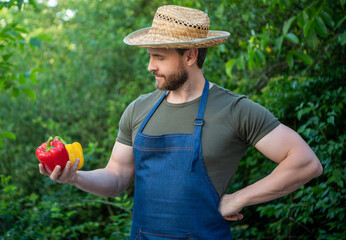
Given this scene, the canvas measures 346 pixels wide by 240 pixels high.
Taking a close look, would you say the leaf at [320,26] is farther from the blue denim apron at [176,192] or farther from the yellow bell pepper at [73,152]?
the yellow bell pepper at [73,152]

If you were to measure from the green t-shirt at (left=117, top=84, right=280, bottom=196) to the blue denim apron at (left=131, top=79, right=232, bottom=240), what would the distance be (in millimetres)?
37

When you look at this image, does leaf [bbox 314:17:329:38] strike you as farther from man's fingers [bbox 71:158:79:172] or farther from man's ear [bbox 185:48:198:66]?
man's fingers [bbox 71:158:79:172]

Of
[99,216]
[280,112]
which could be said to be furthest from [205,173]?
[99,216]

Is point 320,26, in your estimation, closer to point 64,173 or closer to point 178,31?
point 178,31

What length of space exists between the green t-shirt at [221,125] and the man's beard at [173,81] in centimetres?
11

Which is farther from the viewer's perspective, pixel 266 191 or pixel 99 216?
pixel 99 216

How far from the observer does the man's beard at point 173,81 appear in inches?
87.7

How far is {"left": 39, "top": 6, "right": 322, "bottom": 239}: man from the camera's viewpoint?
2064 millimetres

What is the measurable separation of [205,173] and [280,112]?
2.07 meters

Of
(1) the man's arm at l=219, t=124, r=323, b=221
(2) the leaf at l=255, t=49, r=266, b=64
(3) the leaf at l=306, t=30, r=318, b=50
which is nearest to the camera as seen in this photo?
(1) the man's arm at l=219, t=124, r=323, b=221

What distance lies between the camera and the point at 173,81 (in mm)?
2232

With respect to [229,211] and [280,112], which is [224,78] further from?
[229,211]

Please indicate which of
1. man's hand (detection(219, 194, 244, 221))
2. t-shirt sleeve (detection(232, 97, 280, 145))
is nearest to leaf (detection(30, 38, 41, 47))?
t-shirt sleeve (detection(232, 97, 280, 145))

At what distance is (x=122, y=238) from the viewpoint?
3898 millimetres
